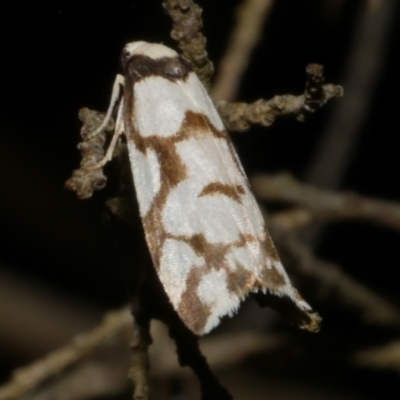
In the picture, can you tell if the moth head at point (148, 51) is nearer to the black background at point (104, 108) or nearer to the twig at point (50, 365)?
the black background at point (104, 108)

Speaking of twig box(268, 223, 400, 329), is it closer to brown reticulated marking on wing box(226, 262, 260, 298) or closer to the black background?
the black background

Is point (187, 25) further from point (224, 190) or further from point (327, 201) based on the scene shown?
point (327, 201)

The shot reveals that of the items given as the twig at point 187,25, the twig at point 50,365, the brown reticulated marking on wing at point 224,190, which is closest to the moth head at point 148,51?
the twig at point 187,25

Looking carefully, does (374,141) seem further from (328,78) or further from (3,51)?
(3,51)

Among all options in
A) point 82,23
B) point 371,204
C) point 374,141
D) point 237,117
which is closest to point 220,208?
point 237,117

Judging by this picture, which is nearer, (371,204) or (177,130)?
(177,130)

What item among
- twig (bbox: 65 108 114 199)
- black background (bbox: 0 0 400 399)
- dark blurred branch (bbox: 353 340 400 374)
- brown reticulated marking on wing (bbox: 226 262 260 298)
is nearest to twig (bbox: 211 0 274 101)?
black background (bbox: 0 0 400 399)

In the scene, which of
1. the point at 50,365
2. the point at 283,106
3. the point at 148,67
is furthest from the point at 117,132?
the point at 50,365
